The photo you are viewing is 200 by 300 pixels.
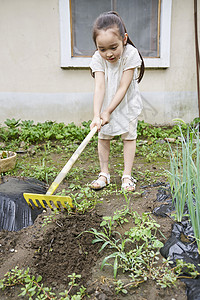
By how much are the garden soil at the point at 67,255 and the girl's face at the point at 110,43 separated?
1.12m

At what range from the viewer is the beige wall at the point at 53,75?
3971 millimetres

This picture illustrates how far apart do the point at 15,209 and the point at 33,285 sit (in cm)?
67

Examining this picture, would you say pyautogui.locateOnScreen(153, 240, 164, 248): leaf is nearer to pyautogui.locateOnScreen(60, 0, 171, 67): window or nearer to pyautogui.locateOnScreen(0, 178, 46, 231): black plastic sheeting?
pyautogui.locateOnScreen(0, 178, 46, 231): black plastic sheeting

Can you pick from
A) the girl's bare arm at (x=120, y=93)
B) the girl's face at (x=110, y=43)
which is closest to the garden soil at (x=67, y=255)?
the girl's bare arm at (x=120, y=93)

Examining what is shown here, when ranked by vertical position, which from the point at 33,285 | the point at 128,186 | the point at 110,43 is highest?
the point at 110,43

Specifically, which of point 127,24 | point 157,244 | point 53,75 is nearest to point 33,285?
point 157,244

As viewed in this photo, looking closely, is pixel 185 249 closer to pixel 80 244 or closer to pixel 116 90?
pixel 80 244

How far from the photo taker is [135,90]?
218 centimetres

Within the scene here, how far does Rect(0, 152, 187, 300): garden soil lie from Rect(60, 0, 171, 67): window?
3029 mm

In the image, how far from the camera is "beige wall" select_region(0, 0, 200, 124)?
156 inches

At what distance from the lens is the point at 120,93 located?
2.01 m

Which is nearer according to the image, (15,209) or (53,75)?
(15,209)

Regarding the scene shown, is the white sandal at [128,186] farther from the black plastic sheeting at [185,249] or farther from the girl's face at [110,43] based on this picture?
the girl's face at [110,43]

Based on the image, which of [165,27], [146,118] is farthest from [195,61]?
[146,118]
